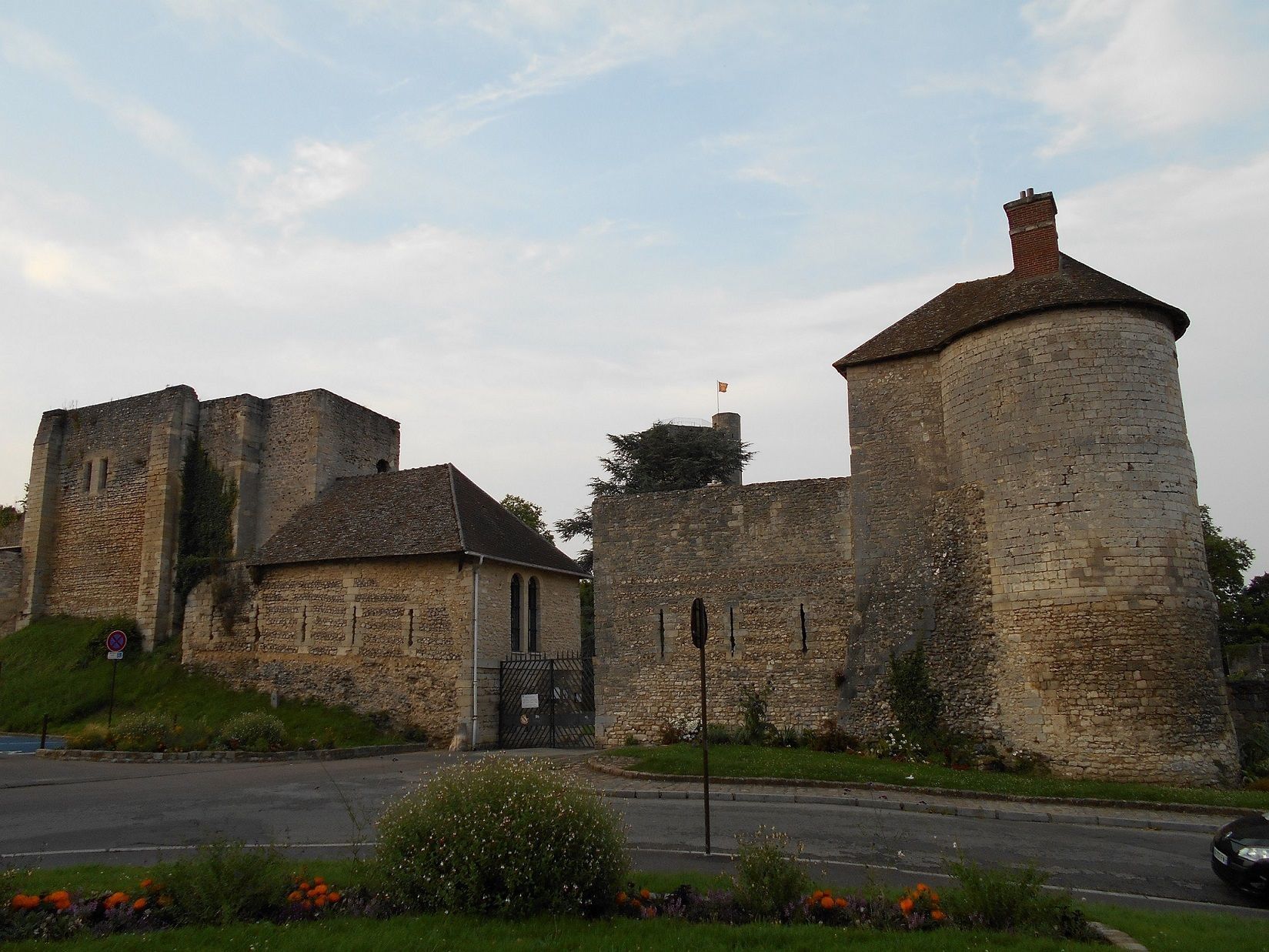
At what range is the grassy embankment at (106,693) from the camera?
23.1 meters

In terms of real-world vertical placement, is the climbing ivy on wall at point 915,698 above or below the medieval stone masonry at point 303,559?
below

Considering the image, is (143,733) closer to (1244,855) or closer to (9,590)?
(9,590)

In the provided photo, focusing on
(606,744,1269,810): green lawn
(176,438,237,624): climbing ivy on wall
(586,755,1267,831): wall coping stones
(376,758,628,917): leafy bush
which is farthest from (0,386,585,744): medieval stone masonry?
(376,758,628,917): leafy bush

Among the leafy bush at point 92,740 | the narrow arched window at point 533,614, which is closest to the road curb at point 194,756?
the leafy bush at point 92,740

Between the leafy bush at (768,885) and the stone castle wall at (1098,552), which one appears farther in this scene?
the stone castle wall at (1098,552)

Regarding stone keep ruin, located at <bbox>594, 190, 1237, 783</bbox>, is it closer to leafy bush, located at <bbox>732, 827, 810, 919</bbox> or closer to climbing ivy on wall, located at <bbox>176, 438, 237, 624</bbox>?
leafy bush, located at <bbox>732, 827, 810, 919</bbox>

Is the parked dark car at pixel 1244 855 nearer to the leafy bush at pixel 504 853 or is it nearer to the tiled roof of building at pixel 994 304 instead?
the leafy bush at pixel 504 853

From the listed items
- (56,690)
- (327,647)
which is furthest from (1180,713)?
(56,690)

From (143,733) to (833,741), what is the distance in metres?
15.0

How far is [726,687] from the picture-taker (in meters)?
18.5

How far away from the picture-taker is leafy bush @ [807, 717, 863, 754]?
16.8 metres

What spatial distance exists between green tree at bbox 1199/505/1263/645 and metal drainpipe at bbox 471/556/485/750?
2894cm

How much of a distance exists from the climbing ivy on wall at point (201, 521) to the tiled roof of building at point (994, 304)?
20.8 metres

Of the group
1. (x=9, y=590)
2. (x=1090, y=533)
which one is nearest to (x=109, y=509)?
(x=9, y=590)
